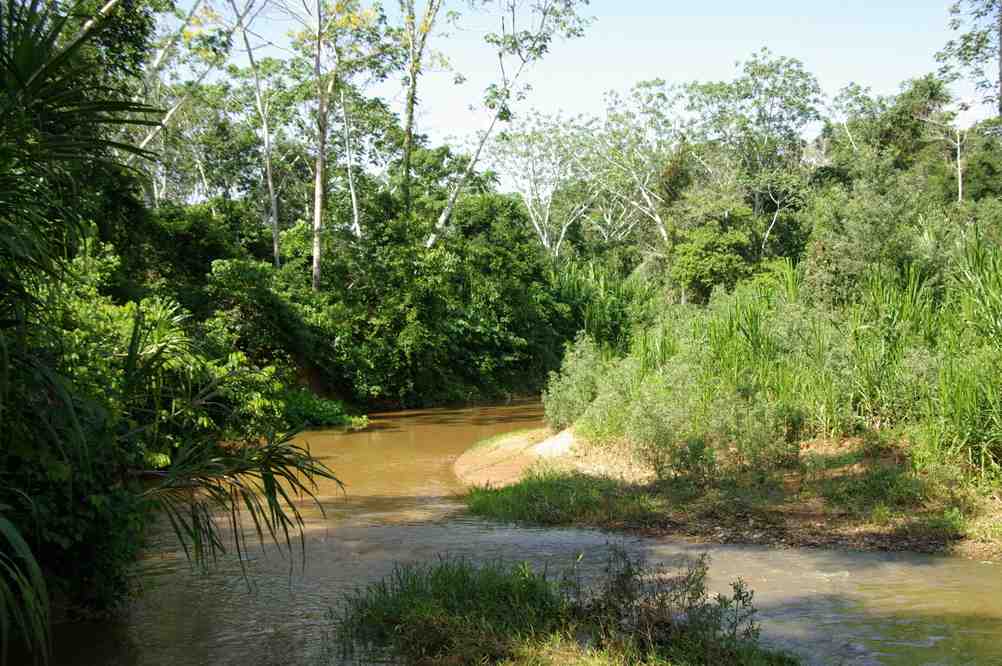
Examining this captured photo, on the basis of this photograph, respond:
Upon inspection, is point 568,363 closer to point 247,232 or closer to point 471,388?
point 471,388

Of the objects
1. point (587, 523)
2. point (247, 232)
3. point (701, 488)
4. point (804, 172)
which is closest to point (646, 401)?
point (701, 488)

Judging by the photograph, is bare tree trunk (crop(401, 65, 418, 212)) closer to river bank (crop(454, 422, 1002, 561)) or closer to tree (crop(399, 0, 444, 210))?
tree (crop(399, 0, 444, 210))

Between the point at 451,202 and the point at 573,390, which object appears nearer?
the point at 573,390

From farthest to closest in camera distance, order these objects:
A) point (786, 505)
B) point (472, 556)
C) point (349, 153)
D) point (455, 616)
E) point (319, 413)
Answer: point (349, 153), point (319, 413), point (786, 505), point (472, 556), point (455, 616)

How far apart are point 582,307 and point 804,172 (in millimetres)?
16774

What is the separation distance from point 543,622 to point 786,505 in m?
5.05

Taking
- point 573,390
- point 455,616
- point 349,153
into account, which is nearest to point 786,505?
point 455,616

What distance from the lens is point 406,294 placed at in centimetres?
2494

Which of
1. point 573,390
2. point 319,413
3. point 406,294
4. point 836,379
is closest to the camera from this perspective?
point 836,379

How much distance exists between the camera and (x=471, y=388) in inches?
1093

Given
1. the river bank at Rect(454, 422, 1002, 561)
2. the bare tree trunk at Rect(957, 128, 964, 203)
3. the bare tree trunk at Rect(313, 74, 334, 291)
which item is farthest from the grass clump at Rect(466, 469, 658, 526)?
the bare tree trunk at Rect(957, 128, 964, 203)

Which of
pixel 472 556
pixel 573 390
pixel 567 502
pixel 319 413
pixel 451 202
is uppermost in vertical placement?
pixel 451 202

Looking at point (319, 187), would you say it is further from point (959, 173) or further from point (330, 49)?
point (959, 173)

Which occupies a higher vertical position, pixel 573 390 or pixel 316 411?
pixel 573 390
